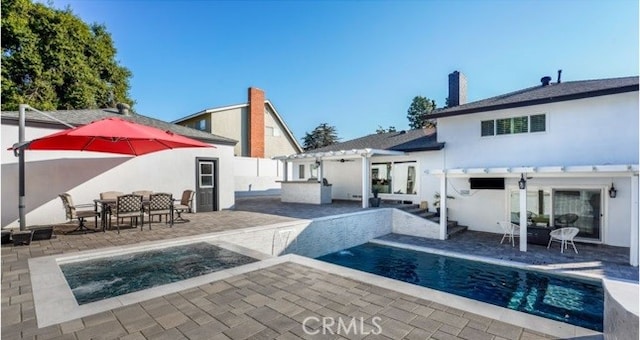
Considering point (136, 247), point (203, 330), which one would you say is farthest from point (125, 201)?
point (203, 330)

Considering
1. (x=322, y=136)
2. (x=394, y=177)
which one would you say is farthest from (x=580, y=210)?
(x=322, y=136)

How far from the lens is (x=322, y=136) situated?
132ft

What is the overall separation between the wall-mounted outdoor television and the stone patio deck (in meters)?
10.3

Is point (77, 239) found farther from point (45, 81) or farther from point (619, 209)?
point (45, 81)

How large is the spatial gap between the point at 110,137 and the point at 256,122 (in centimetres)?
1743

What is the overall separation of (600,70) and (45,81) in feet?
106

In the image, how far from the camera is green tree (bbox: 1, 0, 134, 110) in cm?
1766

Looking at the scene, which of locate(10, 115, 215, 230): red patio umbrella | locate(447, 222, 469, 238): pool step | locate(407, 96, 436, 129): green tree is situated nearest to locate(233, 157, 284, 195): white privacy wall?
locate(10, 115, 215, 230): red patio umbrella

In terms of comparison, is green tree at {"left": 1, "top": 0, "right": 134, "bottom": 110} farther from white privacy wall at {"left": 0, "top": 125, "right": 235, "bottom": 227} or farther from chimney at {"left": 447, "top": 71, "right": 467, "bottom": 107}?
chimney at {"left": 447, "top": 71, "right": 467, "bottom": 107}

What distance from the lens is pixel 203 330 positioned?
9.68ft

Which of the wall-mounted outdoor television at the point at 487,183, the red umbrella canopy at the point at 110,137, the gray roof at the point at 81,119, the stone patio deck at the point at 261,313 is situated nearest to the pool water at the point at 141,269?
the stone patio deck at the point at 261,313

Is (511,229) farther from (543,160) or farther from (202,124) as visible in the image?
(202,124)

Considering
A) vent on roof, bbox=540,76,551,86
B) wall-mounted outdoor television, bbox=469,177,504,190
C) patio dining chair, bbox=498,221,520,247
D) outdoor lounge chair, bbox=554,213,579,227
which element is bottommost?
patio dining chair, bbox=498,221,520,247

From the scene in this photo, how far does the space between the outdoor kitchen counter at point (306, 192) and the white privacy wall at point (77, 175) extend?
17.1 ft
